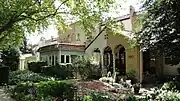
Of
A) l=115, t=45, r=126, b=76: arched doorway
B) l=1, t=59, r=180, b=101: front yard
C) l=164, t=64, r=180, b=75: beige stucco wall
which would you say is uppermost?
l=115, t=45, r=126, b=76: arched doorway

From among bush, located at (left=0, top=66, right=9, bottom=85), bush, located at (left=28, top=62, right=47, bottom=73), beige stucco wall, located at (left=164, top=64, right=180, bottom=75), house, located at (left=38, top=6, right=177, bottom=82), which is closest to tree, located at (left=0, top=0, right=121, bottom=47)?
house, located at (left=38, top=6, right=177, bottom=82)

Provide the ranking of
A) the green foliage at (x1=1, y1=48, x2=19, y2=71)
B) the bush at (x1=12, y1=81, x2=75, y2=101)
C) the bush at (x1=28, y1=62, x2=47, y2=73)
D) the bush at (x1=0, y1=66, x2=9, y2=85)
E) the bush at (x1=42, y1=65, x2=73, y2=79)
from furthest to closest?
the green foliage at (x1=1, y1=48, x2=19, y2=71), the bush at (x1=28, y1=62, x2=47, y2=73), the bush at (x1=42, y1=65, x2=73, y2=79), the bush at (x1=0, y1=66, x2=9, y2=85), the bush at (x1=12, y1=81, x2=75, y2=101)

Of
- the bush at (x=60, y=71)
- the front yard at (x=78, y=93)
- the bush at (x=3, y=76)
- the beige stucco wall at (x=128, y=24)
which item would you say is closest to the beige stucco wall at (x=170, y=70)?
the front yard at (x=78, y=93)

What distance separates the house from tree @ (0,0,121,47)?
1702 millimetres

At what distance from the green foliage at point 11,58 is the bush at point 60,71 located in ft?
19.4

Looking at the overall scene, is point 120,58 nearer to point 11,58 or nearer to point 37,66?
point 37,66

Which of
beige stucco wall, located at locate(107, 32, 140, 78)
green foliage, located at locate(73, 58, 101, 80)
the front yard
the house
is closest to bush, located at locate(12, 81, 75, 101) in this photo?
the front yard

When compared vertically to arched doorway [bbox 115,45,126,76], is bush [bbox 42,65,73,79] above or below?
below

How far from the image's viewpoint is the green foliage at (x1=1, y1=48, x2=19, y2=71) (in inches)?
1355

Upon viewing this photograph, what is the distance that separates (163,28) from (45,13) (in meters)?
7.45

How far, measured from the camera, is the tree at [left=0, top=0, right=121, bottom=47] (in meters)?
16.2

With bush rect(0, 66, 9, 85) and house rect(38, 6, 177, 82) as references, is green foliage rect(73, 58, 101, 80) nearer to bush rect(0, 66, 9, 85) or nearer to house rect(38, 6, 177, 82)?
house rect(38, 6, 177, 82)

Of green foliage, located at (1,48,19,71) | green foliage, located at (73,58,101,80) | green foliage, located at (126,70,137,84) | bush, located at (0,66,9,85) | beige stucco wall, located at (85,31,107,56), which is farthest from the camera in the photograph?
green foliage, located at (1,48,19,71)

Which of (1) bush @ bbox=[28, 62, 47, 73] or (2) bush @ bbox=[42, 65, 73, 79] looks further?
(1) bush @ bbox=[28, 62, 47, 73]
